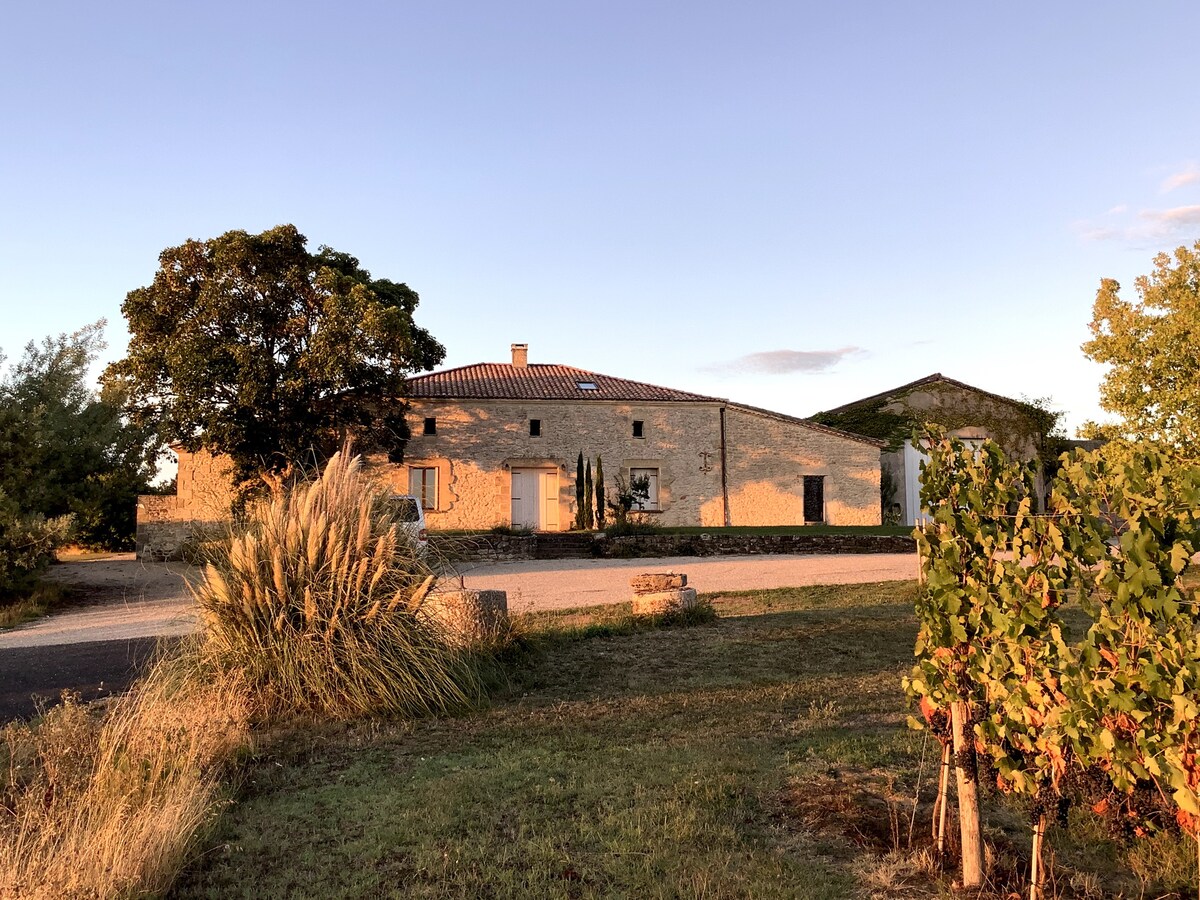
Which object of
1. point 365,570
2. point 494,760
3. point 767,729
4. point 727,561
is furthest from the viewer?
point 727,561

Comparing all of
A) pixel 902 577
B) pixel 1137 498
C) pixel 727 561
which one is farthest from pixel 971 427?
pixel 1137 498

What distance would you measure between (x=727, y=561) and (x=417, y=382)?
1319 cm

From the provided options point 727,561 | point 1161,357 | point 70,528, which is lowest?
point 727,561

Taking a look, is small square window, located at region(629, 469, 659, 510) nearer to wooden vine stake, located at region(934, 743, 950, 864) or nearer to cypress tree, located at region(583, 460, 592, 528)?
cypress tree, located at region(583, 460, 592, 528)

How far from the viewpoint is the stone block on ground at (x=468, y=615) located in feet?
19.7

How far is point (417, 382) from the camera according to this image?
2719cm

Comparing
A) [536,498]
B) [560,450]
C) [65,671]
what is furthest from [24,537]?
[560,450]

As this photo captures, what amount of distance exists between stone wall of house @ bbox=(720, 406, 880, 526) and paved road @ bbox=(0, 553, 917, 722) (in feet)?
21.4

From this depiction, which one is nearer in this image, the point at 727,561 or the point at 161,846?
the point at 161,846

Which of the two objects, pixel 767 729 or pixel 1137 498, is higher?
pixel 1137 498

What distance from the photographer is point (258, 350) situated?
780 inches

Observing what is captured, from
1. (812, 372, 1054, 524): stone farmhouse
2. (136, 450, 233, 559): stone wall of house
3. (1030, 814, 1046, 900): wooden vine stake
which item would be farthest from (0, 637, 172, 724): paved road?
(812, 372, 1054, 524): stone farmhouse

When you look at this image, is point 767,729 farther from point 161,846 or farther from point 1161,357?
point 1161,357

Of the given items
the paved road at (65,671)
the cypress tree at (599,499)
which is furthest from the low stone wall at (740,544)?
the paved road at (65,671)
